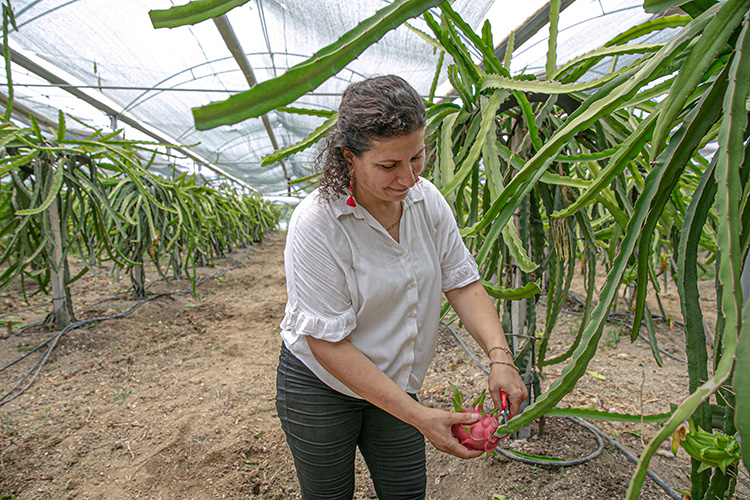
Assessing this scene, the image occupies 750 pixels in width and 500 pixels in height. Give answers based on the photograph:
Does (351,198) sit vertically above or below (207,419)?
above

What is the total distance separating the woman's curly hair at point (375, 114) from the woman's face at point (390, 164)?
1 centimetres

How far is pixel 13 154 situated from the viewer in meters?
1.98

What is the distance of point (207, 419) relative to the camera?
1.71m

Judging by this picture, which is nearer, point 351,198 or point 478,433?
point 478,433

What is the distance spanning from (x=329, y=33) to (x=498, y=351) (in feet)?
11.3

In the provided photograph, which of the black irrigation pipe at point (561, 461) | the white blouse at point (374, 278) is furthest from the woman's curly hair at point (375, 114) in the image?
the black irrigation pipe at point (561, 461)

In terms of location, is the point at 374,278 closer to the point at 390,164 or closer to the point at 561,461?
the point at 390,164

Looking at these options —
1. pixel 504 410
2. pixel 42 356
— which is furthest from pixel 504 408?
pixel 42 356

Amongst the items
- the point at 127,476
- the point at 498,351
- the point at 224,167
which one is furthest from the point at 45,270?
the point at 224,167

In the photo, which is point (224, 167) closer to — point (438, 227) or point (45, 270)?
point (45, 270)

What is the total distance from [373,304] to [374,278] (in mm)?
50

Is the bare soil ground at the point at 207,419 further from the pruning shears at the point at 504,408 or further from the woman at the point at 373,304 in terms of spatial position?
the woman at the point at 373,304

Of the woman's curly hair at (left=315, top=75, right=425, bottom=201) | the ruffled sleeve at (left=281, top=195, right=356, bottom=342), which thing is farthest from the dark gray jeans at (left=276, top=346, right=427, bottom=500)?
the woman's curly hair at (left=315, top=75, right=425, bottom=201)

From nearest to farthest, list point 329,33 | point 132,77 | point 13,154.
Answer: point 13,154, point 329,33, point 132,77
